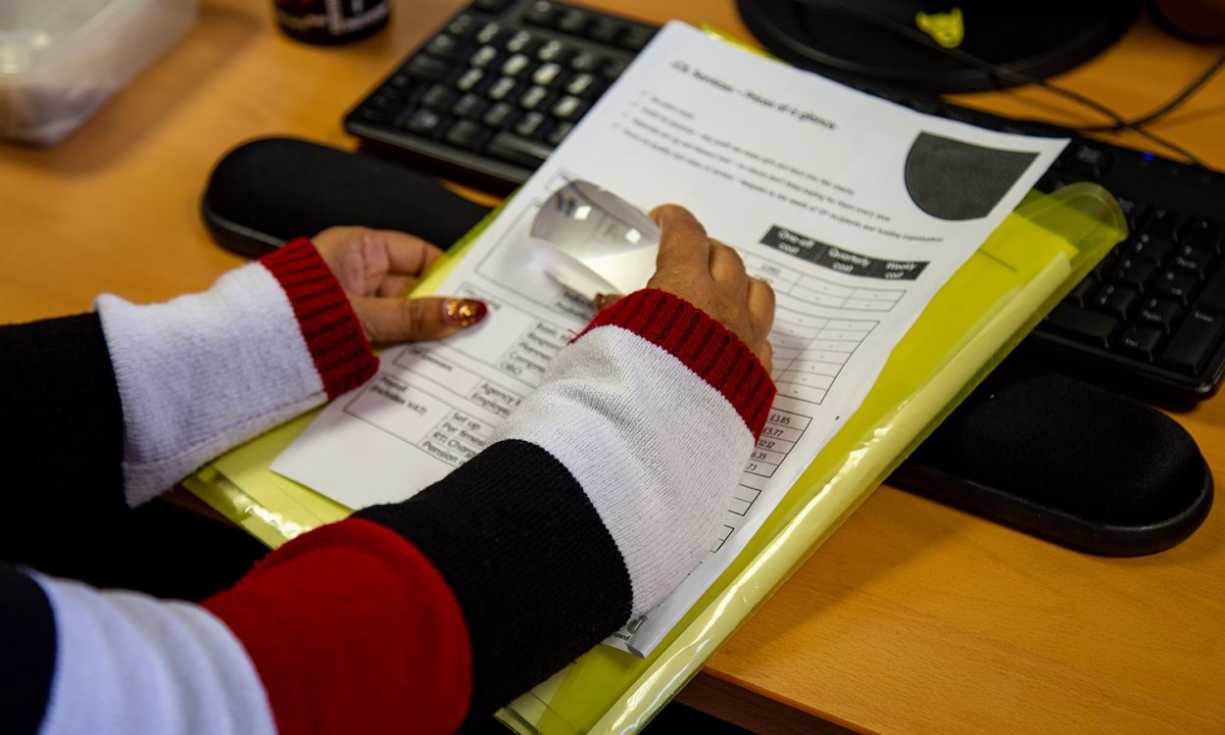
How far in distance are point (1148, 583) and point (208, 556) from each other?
663mm

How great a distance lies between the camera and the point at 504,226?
62cm

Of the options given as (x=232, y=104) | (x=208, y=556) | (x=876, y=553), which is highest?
(x=876, y=553)

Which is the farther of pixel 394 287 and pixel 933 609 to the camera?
pixel 394 287

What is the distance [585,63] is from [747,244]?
17 centimetres

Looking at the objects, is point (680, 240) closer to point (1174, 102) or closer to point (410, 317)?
point (410, 317)

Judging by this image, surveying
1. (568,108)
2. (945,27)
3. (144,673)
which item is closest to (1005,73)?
(945,27)

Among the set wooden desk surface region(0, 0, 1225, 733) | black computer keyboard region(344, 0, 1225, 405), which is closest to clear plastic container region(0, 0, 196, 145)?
wooden desk surface region(0, 0, 1225, 733)

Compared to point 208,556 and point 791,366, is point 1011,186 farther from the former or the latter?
point 208,556

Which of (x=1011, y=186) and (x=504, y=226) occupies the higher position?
(x=1011, y=186)

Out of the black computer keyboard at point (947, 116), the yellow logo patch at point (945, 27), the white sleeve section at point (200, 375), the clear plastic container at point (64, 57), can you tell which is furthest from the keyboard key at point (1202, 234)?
the clear plastic container at point (64, 57)

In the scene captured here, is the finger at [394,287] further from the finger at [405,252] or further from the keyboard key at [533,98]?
the keyboard key at [533,98]

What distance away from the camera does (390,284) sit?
61 cm

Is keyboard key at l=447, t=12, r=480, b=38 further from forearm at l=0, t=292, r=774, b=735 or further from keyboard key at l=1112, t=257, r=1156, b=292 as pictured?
keyboard key at l=1112, t=257, r=1156, b=292

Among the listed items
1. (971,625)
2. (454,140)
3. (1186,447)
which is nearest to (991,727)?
(971,625)
